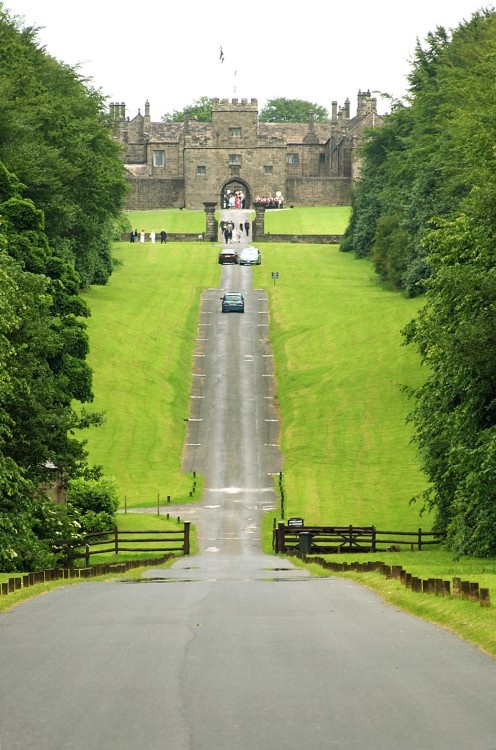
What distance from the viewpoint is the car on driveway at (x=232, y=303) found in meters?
96.4

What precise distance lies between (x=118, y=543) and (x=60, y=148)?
4376cm

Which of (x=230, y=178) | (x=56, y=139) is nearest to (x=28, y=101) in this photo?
(x=56, y=139)

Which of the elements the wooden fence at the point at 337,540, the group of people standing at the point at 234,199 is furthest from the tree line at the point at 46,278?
the group of people standing at the point at 234,199

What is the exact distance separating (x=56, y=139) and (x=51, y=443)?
47108 millimetres

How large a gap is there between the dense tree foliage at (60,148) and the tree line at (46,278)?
0.09 m

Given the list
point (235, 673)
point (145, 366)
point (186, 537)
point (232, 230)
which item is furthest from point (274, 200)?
point (235, 673)

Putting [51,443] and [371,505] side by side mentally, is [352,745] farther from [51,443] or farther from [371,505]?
[371,505]

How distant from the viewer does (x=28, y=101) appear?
81562 mm

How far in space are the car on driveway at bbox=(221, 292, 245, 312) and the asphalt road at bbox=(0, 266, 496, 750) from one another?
2816 inches

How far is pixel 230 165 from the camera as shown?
6619 inches

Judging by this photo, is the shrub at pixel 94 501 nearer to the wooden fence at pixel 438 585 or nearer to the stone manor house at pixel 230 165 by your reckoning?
the wooden fence at pixel 438 585

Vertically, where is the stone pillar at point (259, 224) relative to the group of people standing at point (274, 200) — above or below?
below

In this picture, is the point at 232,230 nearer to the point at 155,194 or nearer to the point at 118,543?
the point at 155,194

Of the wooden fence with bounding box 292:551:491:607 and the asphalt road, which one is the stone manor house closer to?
the wooden fence with bounding box 292:551:491:607
